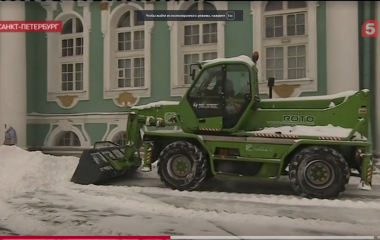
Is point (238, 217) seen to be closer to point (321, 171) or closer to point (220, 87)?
point (321, 171)

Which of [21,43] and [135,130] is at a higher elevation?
[21,43]

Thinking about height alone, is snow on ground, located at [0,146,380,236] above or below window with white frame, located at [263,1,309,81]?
below

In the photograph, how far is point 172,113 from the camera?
27.9 feet

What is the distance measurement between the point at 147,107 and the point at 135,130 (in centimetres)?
58

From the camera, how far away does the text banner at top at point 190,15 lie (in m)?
13.4

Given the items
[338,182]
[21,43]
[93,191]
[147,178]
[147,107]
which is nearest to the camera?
[338,182]

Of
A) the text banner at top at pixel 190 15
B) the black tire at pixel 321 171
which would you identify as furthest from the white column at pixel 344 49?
the black tire at pixel 321 171

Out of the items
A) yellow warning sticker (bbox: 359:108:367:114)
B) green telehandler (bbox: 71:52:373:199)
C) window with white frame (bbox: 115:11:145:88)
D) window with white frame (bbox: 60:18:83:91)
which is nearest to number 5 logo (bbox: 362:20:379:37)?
green telehandler (bbox: 71:52:373:199)

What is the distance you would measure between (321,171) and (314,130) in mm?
790

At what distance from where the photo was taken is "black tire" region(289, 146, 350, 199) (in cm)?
716

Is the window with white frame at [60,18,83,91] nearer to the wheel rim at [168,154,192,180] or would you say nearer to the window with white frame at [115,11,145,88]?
the window with white frame at [115,11,145,88]

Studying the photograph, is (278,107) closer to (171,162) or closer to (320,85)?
(171,162)

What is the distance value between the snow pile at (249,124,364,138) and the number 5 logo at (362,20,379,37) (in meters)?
6.00

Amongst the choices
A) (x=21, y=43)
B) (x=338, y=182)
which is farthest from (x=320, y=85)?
(x=21, y=43)
